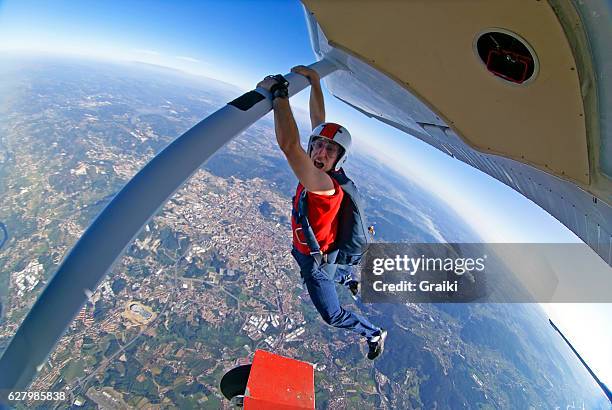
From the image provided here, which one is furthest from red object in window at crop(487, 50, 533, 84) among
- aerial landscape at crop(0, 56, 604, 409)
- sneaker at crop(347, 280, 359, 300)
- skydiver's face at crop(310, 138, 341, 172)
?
aerial landscape at crop(0, 56, 604, 409)

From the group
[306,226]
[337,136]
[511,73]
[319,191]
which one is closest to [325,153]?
[337,136]

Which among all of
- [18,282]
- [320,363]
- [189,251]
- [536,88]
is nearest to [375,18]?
[536,88]

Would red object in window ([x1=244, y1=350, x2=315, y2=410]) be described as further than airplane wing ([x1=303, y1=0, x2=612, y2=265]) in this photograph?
Yes

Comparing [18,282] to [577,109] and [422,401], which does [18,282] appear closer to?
[577,109]

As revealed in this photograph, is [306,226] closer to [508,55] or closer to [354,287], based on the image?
[354,287]

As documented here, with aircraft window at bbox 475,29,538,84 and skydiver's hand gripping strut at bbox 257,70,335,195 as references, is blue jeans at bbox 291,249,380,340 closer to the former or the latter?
skydiver's hand gripping strut at bbox 257,70,335,195

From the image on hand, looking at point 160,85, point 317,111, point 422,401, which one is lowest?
point 422,401
